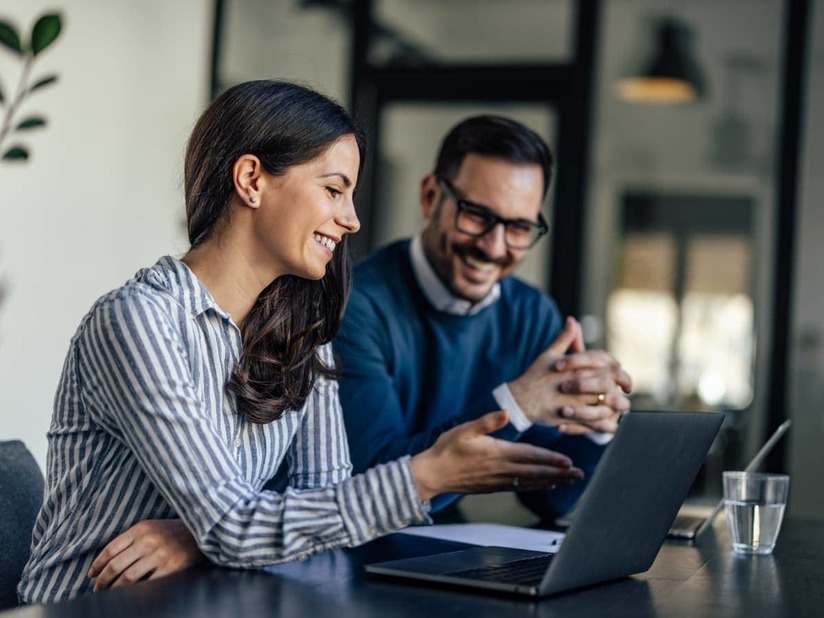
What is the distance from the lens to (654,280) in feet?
18.7

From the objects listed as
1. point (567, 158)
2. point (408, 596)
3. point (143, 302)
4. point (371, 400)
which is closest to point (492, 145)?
point (371, 400)

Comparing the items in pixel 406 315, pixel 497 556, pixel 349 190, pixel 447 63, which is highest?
pixel 447 63

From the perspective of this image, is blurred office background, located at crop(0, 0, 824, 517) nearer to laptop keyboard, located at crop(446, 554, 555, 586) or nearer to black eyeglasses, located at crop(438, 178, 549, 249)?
black eyeglasses, located at crop(438, 178, 549, 249)

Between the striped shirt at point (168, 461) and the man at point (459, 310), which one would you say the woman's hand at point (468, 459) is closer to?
the striped shirt at point (168, 461)

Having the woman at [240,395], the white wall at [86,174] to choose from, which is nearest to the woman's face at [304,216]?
the woman at [240,395]

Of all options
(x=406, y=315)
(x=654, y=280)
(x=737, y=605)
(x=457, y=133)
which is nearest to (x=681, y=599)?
(x=737, y=605)

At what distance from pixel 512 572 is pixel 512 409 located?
0.63 m

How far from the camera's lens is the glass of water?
1811 millimetres

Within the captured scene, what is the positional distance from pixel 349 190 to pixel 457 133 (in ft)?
2.87

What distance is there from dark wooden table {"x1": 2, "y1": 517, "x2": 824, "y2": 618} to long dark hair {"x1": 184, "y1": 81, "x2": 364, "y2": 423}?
27 cm

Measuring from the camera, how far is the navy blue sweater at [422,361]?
7.17 feet

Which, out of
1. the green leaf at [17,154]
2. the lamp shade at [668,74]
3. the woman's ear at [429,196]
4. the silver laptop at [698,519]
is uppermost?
the lamp shade at [668,74]

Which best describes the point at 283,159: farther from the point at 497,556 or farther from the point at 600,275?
the point at 600,275

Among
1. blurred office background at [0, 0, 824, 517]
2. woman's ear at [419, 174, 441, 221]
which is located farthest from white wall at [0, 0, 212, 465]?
woman's ear at [419, 174, 441, 221]
